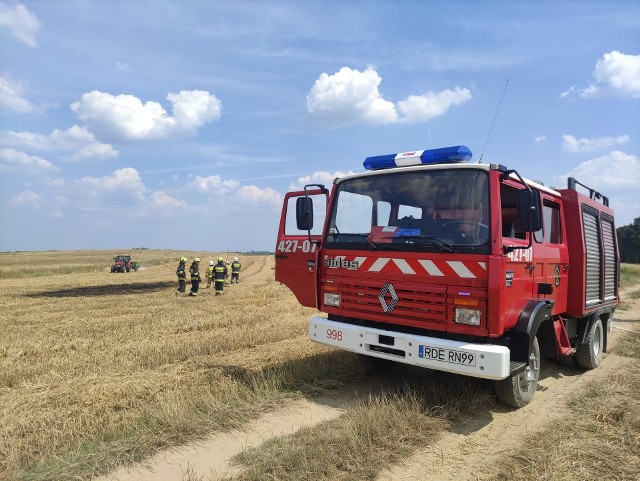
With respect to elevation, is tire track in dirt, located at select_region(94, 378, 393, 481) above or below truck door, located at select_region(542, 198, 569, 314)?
below

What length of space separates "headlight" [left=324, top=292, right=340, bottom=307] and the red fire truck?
0.01m

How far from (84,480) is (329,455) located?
5.91ft

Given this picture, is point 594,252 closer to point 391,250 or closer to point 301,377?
point 391,250

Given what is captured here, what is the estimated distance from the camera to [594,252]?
6.79m

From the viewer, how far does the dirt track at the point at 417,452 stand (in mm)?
3559

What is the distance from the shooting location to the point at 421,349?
454 cm

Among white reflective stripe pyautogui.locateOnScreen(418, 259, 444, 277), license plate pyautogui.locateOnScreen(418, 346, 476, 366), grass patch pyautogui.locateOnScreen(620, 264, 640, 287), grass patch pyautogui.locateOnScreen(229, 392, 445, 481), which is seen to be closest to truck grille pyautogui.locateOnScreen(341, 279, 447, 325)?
white reflective stripe pyautogui.locateOnScreen(418, 259, 444, 277)

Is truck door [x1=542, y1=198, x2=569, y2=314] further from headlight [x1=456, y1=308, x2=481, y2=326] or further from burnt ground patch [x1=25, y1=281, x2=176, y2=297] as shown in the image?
burnt ground patch [x1=25, y1=281, x2=176, y2=297]

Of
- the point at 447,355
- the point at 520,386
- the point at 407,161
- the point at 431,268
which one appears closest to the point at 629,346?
the point at 520,386

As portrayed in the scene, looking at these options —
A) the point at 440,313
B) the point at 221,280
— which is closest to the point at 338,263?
the point at 440,313

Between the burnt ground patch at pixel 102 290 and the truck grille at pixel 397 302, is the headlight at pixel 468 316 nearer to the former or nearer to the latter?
the truck grille at pixel 397 302

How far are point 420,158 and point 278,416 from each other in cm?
313

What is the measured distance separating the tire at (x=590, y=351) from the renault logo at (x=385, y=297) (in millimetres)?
3745

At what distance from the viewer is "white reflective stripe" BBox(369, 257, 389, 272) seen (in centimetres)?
489
